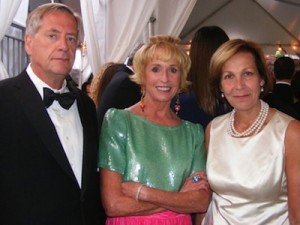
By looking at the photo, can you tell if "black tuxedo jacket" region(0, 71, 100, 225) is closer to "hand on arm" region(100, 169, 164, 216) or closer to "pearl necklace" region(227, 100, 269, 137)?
"hand on arm" region(100, 169, 164, 216)

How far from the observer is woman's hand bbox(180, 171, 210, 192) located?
210cm

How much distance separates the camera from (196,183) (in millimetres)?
2115

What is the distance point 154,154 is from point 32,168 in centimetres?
64

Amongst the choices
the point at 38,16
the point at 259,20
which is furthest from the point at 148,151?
the point at 259,20

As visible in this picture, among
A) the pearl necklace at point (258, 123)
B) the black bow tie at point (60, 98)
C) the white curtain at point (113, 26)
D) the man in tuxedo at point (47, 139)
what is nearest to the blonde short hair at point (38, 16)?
the man in tuxedo at point (47, 139)

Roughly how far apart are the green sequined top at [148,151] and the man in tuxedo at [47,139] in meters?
0.10

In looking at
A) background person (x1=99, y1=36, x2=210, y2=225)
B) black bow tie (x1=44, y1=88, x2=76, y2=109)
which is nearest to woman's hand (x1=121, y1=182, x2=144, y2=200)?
background person (x1=99, y1=36, x2=210, y2=225)

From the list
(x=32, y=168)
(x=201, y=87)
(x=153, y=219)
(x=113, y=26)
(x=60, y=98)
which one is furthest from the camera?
(x=113, y=26)

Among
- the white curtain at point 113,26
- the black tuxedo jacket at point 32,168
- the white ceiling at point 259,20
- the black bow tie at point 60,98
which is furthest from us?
the white ceiling at point 259,20

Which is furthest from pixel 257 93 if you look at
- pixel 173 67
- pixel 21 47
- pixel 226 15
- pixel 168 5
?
pixel 226 15

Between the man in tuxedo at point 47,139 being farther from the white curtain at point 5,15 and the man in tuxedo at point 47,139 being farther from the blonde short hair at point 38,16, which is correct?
the white curtain at point 5,15

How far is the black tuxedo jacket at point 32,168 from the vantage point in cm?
172

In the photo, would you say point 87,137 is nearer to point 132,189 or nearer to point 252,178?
point 132,189

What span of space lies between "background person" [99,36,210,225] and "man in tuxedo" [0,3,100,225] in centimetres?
11
